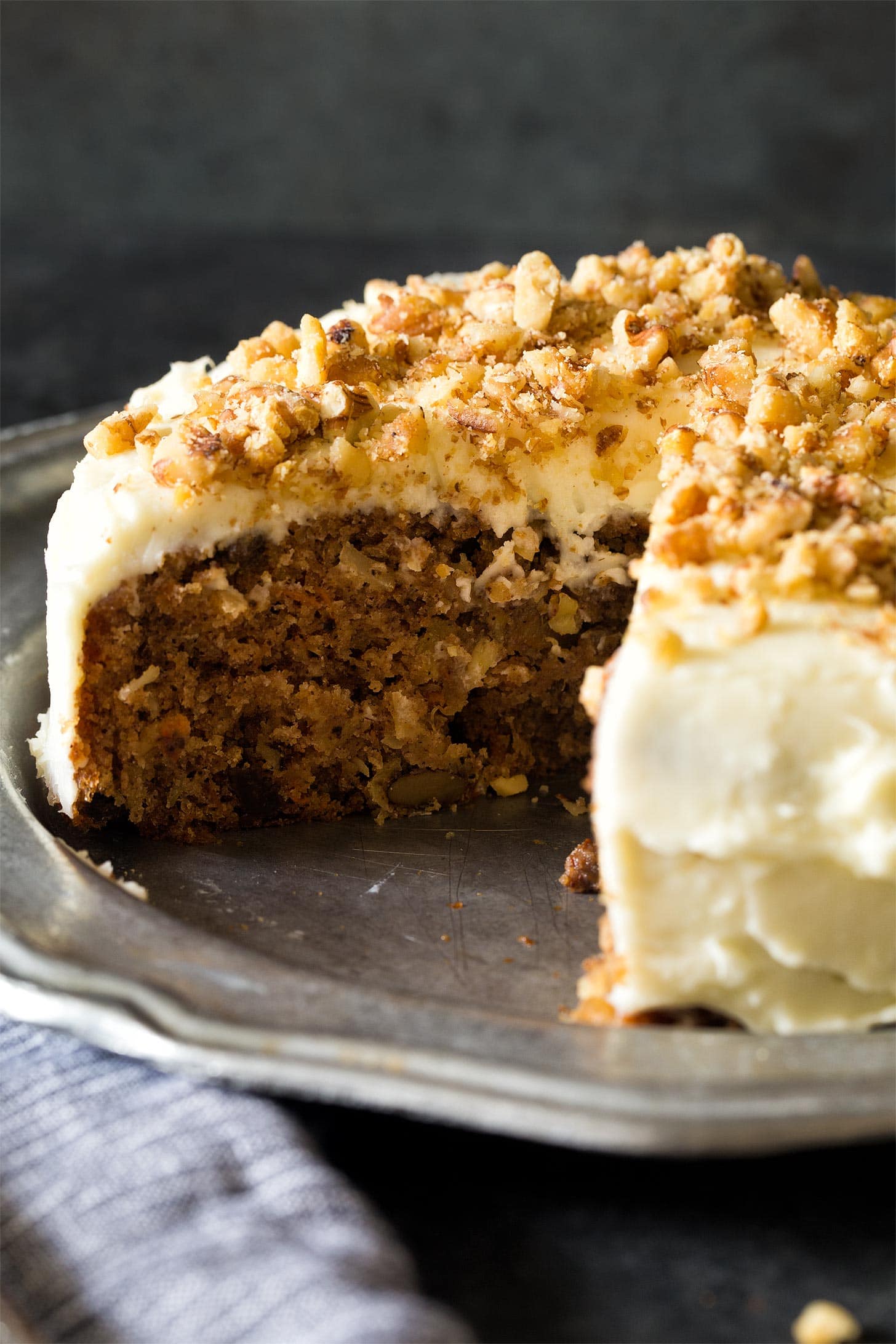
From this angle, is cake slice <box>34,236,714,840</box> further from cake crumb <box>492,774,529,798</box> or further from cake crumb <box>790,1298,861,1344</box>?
cake crumb <box>790,1298,861,1344</box>

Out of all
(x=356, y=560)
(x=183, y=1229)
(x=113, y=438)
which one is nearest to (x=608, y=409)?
(x=356, y=560)

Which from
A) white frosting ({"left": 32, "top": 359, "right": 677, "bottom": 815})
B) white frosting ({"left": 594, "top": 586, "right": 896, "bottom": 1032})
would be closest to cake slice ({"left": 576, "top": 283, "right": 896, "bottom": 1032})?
white frosting ({"left": 594, "top": 586, "right": 896, "bottom": 1032})

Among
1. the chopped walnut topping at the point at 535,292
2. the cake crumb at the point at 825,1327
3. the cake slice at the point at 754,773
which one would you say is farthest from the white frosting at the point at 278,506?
the cake crumb at the point at 825,1327

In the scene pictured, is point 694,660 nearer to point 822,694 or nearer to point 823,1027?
point 822,694

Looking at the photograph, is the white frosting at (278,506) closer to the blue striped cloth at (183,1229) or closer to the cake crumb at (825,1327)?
the blue striped cloth at (183,1229)

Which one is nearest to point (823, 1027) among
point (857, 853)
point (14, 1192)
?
point (857, 853)

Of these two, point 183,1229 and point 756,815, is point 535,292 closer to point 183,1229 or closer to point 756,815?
point 756,815
